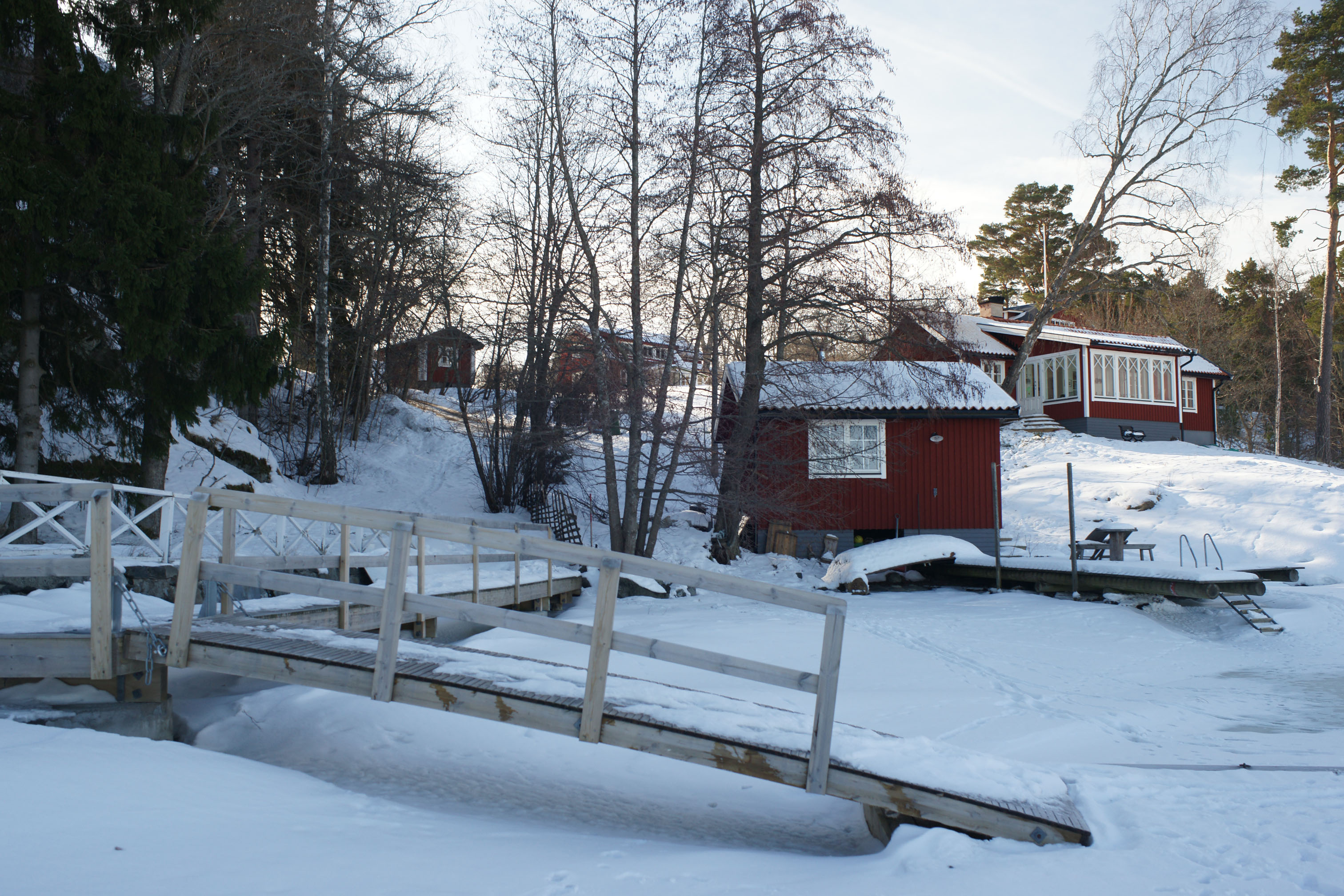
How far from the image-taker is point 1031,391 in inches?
1273

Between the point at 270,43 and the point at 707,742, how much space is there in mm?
13459

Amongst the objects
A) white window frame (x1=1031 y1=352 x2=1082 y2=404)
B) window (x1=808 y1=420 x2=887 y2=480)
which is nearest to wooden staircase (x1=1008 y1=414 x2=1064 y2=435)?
white window frame (x1=1031 y1=352 x2=1082 y2=404)

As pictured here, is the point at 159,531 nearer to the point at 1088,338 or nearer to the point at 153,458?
the point at 153,458

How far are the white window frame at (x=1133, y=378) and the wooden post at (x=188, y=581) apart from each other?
30.5 meters

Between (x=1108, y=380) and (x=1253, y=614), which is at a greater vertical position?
(x=1108, y=380)

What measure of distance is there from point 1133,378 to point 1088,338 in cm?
277

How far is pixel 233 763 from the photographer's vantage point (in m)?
4.34

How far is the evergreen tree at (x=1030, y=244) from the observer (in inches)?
1703

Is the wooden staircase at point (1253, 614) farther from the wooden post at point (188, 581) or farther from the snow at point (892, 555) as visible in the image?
the wooden post at point (188, 581)

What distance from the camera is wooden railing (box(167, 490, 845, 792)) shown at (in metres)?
4.10

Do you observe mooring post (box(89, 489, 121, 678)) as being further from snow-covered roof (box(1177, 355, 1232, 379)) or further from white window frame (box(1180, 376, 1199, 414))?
white window frame (box(1180, 376, 1199, 414))

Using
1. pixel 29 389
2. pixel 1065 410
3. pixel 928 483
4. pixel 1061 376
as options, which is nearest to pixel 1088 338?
pixel 1061 376

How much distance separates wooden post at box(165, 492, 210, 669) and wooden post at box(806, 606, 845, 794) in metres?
3.50

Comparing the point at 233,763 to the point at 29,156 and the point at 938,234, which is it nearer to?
the point at 29,156
